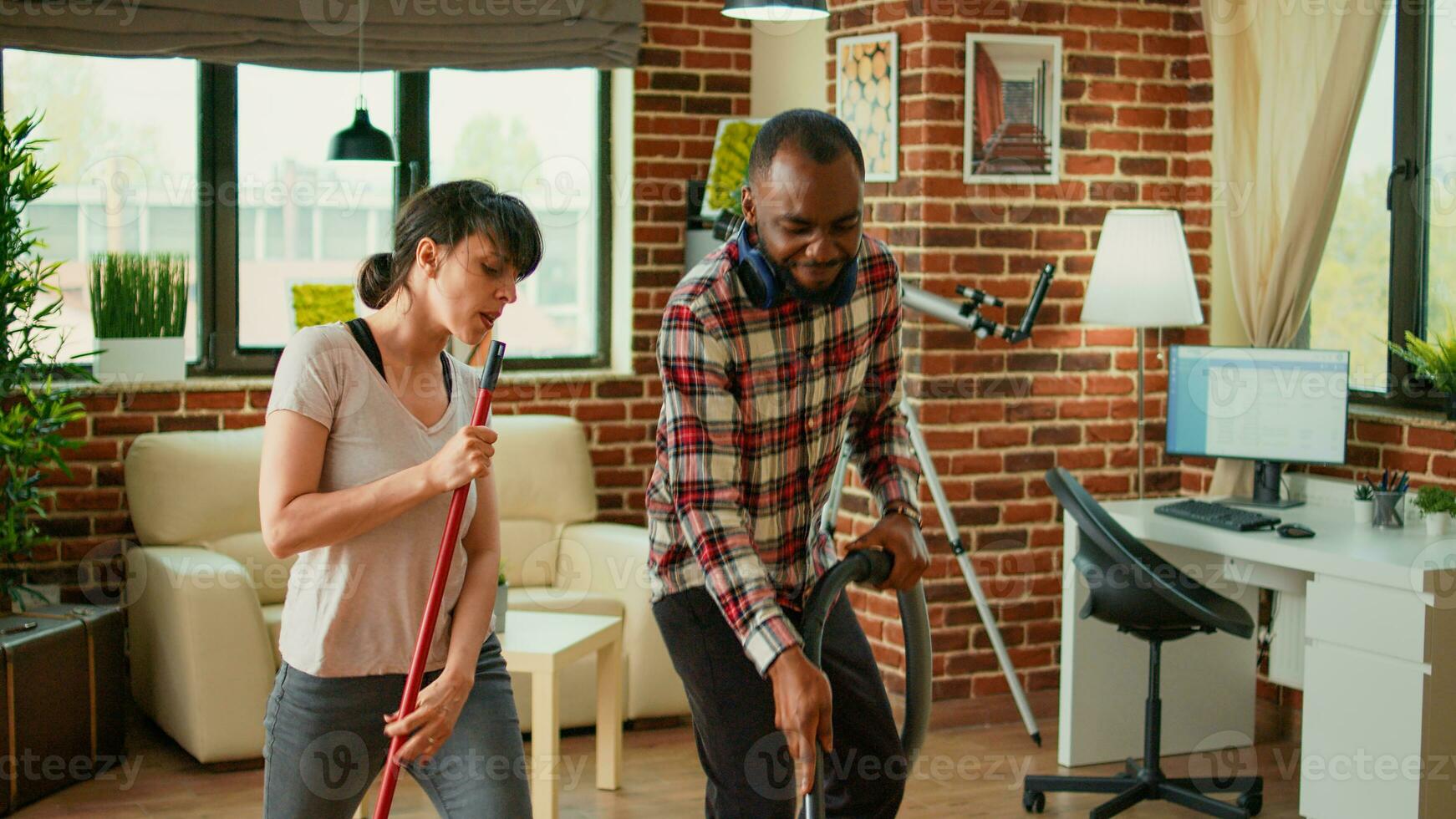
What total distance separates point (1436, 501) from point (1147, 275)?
1028 millimetres

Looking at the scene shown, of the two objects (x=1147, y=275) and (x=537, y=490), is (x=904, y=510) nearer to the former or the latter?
(x=1147, y=275)

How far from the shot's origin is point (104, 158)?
4777mm

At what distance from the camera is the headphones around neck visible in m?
1.90

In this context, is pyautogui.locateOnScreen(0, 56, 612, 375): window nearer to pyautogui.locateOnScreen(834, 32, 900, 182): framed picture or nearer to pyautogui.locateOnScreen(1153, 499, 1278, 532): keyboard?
pyautogui.locateOnScreen(834, 32, 900, 182): framed picture

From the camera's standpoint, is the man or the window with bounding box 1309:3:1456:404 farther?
the window with bounding box 1309:3:1456:404

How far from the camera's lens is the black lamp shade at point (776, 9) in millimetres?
3557

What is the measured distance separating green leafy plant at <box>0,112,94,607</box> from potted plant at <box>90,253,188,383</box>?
0.58ft

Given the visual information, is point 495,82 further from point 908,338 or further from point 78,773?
point 78,773

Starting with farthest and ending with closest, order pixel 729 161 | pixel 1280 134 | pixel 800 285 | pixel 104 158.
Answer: pixel 729 161 → pixel 104 158 → pixel 1280 134 → pixel 800 285

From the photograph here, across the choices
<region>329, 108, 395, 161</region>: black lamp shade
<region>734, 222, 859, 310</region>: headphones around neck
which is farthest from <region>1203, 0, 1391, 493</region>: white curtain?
<region>734, 222, 859, 310</region>: headphones around neck

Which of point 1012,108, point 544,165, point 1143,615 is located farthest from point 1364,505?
point 544,165

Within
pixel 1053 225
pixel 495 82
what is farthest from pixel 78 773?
pixel 1053 225

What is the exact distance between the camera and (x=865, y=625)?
15.4 feet

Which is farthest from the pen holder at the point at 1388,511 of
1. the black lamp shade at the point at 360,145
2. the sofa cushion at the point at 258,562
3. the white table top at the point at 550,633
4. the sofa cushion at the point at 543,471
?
the sofa cushion at the point at 258,562
